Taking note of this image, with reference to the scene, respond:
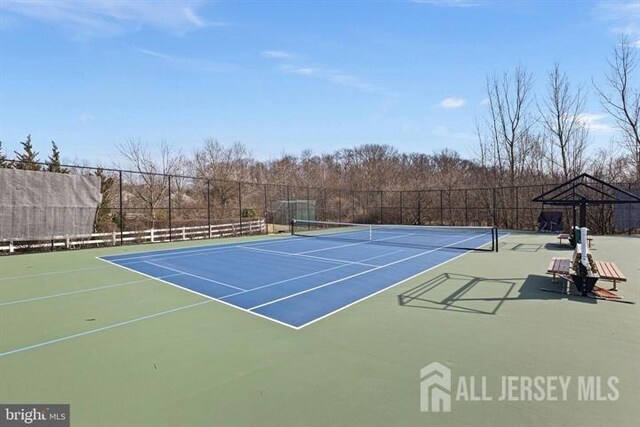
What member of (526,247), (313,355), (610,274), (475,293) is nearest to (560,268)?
(610,274)

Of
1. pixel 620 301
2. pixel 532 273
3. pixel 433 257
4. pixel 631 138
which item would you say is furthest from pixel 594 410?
pixel 631 138

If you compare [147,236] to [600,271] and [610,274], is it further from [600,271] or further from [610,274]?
[610,274]

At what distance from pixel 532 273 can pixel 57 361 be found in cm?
854

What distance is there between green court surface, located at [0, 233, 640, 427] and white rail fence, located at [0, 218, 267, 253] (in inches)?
345

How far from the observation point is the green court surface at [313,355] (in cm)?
288

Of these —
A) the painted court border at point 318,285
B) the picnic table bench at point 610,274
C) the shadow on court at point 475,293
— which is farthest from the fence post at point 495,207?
the picnic table bench at point 610,274

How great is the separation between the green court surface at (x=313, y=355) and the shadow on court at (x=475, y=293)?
0.15 feet

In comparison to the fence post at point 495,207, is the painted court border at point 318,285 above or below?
below

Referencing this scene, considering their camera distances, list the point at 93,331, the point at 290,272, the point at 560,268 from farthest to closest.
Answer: the point at 290,272, the point at 560,268, the point at 93,331

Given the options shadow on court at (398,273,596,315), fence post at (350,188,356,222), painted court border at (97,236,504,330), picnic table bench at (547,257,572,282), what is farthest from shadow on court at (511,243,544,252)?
fence post at (350,188,356,222)

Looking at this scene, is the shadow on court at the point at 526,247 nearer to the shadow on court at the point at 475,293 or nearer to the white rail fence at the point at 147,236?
the shadow on court at the point at 475,293

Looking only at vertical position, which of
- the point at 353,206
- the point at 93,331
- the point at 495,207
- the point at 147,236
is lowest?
the point at 93,331

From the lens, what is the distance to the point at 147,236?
1712 centimetres

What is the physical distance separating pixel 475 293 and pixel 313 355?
149 inches
